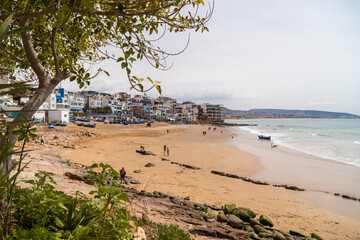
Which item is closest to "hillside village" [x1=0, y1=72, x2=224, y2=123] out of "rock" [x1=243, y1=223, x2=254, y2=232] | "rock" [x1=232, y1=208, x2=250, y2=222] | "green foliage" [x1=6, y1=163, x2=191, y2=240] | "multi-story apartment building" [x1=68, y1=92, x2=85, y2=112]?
"multi-story apartment building" [x1=68, y1=92, x2=85, y2=112]

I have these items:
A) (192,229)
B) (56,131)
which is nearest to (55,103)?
(56,131)

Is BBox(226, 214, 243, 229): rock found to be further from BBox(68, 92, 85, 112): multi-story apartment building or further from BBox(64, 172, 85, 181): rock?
BBox(68, 92, 85, 112): multi-story apartment building

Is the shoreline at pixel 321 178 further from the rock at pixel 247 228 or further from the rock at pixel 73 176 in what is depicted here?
the rock at pixel 73 176

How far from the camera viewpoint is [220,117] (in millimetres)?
116875

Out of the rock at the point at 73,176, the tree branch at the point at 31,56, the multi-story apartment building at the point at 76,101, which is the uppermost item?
the multi-story apartment building at the point at 76,101

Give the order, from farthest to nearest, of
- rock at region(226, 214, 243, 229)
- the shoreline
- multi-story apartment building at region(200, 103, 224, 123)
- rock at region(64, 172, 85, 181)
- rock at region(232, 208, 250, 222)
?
multi-story apartment building at region(200, 103, 224, 123) → the shoreline → rock at region(64, 172, 85, 181) → rock at region(232, 208, 250, 222) → rock at region(226, 214, 243, 229)

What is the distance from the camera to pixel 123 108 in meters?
85.4

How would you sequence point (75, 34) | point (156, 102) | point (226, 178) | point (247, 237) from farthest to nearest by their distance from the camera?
point (156, 102)
point (226, 178)
point (247, 237)
point (75, 34)

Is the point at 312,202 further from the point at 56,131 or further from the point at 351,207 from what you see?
the point at 56,131

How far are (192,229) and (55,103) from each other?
193 feet

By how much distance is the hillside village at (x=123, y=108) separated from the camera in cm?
5714

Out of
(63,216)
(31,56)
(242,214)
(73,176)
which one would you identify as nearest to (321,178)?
(242,214)

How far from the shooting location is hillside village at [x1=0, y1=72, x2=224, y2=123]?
2250 inches

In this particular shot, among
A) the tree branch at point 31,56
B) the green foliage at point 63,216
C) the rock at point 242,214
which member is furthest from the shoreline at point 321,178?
the tree branch at point 31,56
